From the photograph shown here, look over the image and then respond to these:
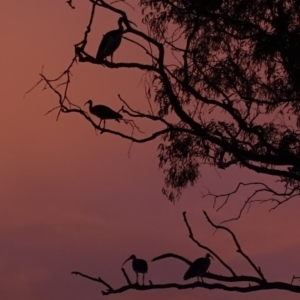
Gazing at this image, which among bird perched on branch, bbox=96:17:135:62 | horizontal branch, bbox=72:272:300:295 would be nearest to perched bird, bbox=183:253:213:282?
horizontal branch, bbox=72:272:300:295

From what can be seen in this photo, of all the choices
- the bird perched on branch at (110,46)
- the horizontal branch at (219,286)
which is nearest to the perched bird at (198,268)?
the horizontal branch at (219,286)

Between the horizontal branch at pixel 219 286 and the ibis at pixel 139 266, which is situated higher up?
the ibis at pixel 139 266

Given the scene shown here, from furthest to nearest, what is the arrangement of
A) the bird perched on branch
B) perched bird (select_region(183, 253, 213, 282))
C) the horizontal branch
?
1. the bird perched on branch
2. perched bird (select_region(183, 253, 213, 282))
3. the horizontal branch

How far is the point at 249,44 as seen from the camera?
38.2 ft

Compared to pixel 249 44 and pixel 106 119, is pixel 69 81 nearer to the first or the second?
pixel 106 119

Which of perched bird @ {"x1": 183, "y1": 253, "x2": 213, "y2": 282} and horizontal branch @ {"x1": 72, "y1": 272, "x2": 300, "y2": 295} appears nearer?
horizontal branch @ {"x1": 72, "y1": 272, "x2": 300, "y2": 295}

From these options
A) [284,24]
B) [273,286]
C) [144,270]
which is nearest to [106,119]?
[284,24]

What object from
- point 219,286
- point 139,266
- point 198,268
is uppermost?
point 139,266

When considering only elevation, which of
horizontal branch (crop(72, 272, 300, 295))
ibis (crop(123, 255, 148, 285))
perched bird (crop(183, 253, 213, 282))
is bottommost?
horizontal branch (crop(72, 272, 300, 295))

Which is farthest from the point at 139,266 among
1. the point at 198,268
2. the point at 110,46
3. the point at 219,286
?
the point at 219,286

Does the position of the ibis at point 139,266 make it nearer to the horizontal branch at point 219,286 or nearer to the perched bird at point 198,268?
the perched bird at point 198,268

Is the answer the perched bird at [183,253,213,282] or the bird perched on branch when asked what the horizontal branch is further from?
the bird perched on branch

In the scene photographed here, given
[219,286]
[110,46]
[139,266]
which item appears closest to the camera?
[219,286]

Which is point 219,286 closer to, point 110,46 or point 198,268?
point 198,268
